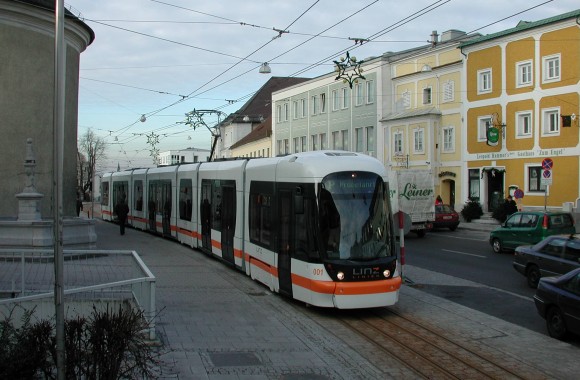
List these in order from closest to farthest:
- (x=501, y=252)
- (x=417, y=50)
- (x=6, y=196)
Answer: (x=6, y=196)
(x=501, y=252)
(x=417, y=50)

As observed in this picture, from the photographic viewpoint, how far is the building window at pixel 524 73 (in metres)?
35.4

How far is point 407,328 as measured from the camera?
33.3ft

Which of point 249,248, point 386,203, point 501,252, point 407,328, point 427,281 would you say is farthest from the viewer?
point 501,252

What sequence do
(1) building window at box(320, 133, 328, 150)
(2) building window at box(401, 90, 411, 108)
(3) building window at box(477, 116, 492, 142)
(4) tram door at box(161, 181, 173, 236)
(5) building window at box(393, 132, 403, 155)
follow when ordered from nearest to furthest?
1. (4) tram door at box(161, 181, 173, 236)
2. (3) building window at box(477, 116, 492, 142)
3. (2) building window at box(401, 90, 411, 108)
4. (5) building window at box(393, 132, 403, 155)
5. (1) building window at box(320, 133, 328, 150)

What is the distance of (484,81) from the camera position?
3856 cm

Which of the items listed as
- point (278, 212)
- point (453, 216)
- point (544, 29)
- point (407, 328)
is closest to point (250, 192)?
point (278, 212)

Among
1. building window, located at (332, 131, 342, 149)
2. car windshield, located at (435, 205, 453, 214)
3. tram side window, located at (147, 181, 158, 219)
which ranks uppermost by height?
building window, located at (332, 131, 342, 149)

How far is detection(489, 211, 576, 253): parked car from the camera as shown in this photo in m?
20.9

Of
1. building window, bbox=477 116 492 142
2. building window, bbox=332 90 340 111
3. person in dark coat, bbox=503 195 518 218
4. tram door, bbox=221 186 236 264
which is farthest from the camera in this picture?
building window, bbox=332 90 340 111

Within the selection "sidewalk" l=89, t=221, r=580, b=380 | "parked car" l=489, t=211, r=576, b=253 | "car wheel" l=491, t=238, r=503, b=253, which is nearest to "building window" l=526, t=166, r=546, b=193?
"parked car" l=489, t=211, r=576, b=253

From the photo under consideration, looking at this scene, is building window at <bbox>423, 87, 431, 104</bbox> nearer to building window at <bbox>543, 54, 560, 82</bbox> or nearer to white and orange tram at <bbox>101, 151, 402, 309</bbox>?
building window at <bbox>543, 54, 560, 82</bbox>

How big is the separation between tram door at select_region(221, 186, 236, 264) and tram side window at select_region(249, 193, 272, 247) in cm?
164

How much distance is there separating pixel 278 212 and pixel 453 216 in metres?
22.1

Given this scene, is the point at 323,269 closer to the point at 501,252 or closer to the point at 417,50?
the point at 501,252
